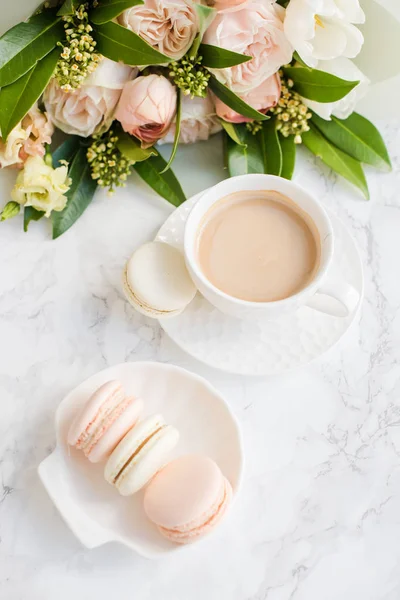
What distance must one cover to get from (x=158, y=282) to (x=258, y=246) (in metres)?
0.13

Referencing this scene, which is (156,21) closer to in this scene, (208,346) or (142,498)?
(208,346)

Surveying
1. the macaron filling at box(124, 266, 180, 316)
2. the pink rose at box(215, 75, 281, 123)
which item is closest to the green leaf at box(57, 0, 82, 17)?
the pink rose at box(215, 75, 281, 123)

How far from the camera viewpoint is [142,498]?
803mm

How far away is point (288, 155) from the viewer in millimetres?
967

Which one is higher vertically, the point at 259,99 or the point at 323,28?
the point at 323,28

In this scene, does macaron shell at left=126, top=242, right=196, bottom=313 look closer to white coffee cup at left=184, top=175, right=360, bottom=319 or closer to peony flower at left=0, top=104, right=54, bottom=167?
white coffee cup at left=184, top=175, right=360, bottom=319

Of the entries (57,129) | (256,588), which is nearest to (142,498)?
(256,588)

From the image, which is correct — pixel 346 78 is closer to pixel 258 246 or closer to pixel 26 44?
pixel 258 246

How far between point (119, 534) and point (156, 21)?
1.96 ft

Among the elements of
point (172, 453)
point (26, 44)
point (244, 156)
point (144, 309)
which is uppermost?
point (26, 44)

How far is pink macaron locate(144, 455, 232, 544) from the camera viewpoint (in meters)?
0.74

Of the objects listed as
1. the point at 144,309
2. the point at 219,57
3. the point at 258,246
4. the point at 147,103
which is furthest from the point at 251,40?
the point at 144,309

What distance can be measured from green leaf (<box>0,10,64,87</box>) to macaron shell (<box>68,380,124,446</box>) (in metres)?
0.37


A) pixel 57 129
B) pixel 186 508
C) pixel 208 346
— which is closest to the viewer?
pixel 186 508
